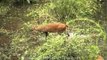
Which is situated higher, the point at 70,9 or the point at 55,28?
the point at 55,28

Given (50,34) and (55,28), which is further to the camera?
(50,34)

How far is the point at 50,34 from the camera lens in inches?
205

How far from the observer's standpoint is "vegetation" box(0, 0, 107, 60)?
356 centimetres

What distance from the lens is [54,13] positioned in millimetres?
6746

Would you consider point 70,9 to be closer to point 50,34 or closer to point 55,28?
point 50,34

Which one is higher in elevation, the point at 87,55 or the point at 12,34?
the point at 87,55

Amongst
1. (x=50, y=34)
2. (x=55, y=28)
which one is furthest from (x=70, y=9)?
(x=55, y=28)

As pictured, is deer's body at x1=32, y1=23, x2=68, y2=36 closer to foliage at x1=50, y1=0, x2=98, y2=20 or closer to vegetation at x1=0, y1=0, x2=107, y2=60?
vegetation at x1=0, y1=0, x2=107, y2=60

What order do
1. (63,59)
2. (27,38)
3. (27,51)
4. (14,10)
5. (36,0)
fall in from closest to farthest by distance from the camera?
(63,59) < (27,51) < (27,38) < (14,10) < (36,0)

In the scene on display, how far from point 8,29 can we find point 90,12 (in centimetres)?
193

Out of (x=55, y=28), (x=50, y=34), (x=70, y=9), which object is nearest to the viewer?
(x=55, y=28)

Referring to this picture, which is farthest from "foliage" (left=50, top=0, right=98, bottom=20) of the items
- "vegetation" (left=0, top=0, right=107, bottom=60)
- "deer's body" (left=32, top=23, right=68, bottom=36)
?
"deer's body" (left=32, top=23, right=68, bottom=36)

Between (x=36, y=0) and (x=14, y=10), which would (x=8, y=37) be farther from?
(x=36, y=0)

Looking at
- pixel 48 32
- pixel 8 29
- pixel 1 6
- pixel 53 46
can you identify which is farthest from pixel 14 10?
pixel 53 46
